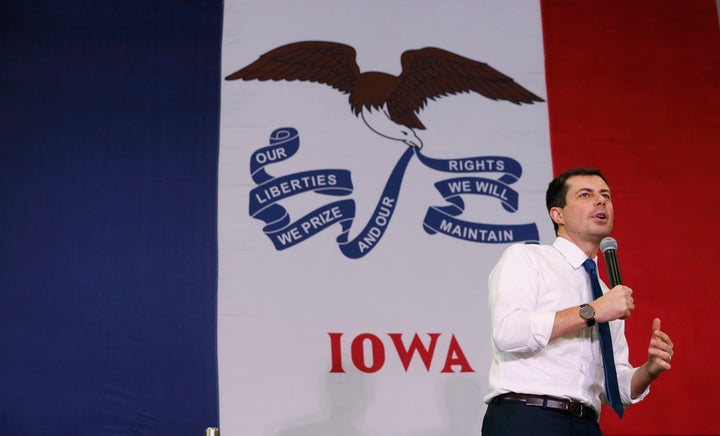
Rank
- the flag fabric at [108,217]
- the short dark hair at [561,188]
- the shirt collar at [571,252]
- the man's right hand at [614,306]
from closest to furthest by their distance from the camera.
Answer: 1. the man's right hand at [614,306]
2. the shirt collar at [571,252]
3. the short dark hair at [561,188]
4. the flag fabric at [108,217]

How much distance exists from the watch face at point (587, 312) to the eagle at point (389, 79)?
1.80 metres

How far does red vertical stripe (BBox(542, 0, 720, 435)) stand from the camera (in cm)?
355

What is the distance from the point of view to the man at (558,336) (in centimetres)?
197

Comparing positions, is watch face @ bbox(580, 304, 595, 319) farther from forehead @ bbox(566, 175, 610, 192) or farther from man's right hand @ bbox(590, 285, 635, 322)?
forehead @ bbox(566, 175, 610, 192)

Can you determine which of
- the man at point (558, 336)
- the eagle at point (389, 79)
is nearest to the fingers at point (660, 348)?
the man at point (558, 336)

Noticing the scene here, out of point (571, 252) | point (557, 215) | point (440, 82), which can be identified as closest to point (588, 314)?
point (571, 252)

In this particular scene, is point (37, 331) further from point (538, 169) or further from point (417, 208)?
point (538, 169)

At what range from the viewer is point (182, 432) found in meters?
3.18

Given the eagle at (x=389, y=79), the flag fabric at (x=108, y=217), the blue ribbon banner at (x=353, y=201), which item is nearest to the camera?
the flag fabric at (x=108, y=217)

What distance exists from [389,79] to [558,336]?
2.02 metres

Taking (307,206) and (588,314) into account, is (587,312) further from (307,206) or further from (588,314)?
(307,206)

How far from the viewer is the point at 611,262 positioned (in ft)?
6.82

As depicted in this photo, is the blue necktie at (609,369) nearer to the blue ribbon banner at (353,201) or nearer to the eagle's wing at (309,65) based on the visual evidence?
the blue ribbon banner at (353,201)

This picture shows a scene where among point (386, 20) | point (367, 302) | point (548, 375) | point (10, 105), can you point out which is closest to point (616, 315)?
point (548, 375)
